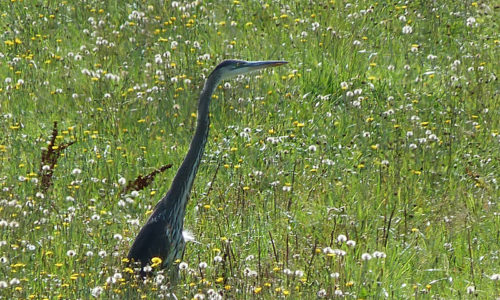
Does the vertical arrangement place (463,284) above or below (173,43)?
below

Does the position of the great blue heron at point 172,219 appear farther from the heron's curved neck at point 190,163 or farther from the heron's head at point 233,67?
the heron's head at point 233,67

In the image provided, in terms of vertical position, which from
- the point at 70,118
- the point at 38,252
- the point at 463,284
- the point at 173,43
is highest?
the point at 173,43

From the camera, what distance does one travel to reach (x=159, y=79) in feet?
27.1

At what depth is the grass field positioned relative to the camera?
5.43 metres

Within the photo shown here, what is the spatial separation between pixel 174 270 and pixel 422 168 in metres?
2.40

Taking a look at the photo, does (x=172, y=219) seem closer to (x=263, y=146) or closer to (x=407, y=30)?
(x=263, y=146)

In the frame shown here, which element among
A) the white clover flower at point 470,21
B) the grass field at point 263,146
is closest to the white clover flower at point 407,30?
the grass field at point 263,146

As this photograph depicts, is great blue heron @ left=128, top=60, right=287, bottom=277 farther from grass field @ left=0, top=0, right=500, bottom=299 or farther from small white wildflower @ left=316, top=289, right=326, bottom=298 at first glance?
small white wildflower @ left=316, top=289, right=326, bottom=298

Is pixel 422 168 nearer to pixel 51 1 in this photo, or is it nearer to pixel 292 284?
pixel 292 284

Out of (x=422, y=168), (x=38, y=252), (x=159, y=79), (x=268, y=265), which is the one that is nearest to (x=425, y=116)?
(x=422, y=168)

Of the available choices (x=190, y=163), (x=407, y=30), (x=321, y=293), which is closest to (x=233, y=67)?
(x=190, y=163)

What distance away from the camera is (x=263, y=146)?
7164mm

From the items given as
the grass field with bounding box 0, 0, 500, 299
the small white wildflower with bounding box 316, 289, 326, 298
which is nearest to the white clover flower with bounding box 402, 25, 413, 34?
the grass field with bounding box 0, 0, 500, 299

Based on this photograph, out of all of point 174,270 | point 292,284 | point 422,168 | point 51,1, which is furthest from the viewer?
point 51,1
